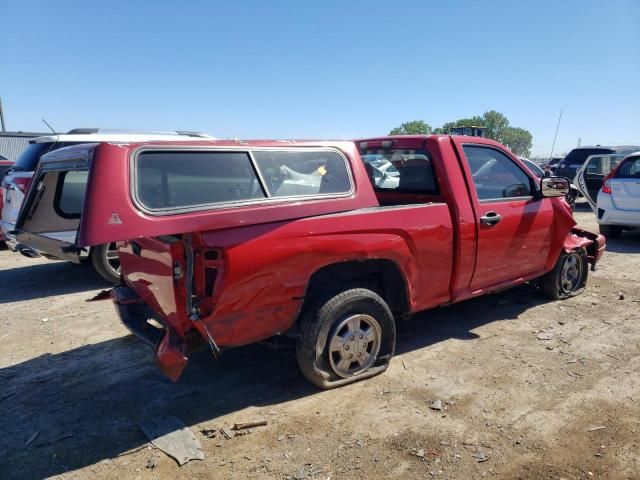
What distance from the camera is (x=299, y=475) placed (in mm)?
2684

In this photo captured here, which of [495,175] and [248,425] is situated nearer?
[248,425]

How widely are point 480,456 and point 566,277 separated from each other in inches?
140

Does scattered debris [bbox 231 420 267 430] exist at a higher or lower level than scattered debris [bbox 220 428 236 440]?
higher

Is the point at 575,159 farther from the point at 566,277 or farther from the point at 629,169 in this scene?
the point at 566,277

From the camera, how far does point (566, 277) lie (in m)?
5.65

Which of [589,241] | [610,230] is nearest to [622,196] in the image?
[610,230]

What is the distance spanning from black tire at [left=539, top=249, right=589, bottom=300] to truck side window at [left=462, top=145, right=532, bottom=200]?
1139 millimetres

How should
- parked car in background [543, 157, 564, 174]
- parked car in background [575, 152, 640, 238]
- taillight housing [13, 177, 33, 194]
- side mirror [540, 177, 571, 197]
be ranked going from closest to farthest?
side mirror [540, 177, 571, 197] < taillight housing [13, 177, 33, 194] < parked car in background [575, 152, 640, 238] < parked car in background [543, 157, 564, 174]

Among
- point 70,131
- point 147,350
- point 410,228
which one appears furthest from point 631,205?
point 70,131

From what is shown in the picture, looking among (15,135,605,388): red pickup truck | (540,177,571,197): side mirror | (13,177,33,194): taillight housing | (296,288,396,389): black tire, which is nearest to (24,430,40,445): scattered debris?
(15,135,605,388): red pickup truck

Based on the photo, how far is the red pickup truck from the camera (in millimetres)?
2848

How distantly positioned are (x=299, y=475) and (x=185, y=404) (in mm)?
1150

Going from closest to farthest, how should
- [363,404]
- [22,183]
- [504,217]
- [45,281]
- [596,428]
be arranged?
[596,428] → [363,404] → [504,217] → [22,183] → [45,281]

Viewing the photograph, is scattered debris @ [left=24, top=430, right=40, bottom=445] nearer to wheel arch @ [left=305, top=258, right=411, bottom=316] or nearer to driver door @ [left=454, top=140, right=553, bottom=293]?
wheel arch @ [left=305, top=258, right=411, bottom=316]
